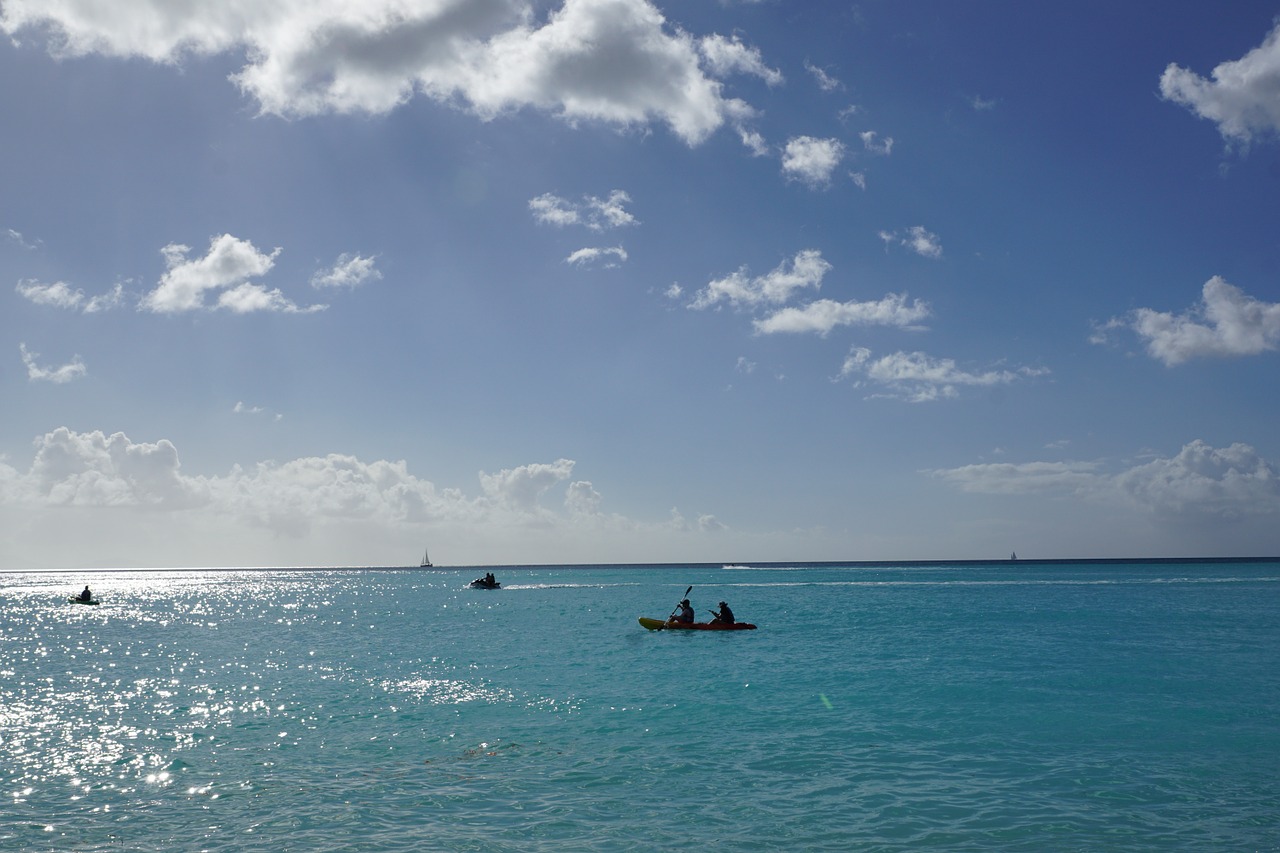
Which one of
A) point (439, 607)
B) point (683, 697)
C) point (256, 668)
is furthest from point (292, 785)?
point (439, 607)

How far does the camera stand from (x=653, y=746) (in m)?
23.4

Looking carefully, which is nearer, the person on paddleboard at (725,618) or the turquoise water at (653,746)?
the turquoise water at (653,746)

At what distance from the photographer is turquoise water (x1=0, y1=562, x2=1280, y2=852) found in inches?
651

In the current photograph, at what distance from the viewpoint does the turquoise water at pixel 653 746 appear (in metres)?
16.5

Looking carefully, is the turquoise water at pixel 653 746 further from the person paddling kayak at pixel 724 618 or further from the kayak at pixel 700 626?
the person paddling kayak at pixel 724 618

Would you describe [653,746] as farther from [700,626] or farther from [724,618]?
[724,618]

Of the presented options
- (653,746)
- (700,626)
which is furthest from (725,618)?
(653,746)

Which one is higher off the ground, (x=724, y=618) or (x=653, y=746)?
(x=653, y=746)

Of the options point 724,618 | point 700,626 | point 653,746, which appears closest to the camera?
point 653,746

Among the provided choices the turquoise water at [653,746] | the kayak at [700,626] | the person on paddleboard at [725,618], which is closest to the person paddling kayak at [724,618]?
the person on paddleboard at [725,618]

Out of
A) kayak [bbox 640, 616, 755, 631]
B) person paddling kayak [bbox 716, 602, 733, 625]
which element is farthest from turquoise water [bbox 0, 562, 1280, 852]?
person paddling kayak [bbox 716, 602, 733, 625]

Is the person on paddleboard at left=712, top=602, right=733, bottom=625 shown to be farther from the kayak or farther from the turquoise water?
the turquoise water

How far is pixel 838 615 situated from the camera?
75.5 metres

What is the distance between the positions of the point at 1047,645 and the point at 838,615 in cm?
2845
